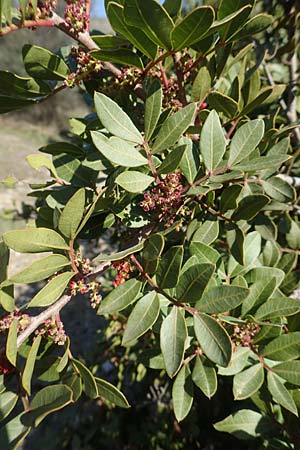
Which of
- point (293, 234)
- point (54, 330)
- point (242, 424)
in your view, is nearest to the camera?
point (54, 330)

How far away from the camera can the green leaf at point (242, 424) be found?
2.88ft

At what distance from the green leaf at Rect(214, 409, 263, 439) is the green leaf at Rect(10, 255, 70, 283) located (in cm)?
58

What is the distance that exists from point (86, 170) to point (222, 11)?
37 centimetres

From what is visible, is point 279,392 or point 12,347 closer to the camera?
point 12,347

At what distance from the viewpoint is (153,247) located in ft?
1.88

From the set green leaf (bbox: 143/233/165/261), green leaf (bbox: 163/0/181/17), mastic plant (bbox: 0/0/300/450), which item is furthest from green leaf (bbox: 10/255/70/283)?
green leaf (bbox: 163/0/181/17)

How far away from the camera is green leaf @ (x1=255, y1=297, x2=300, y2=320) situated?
731 mm

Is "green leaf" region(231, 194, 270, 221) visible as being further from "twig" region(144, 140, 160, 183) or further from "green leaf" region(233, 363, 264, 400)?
"green leaf" region(233, 363, 264, 400)

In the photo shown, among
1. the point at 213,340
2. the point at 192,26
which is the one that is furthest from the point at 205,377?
the point at 192,26

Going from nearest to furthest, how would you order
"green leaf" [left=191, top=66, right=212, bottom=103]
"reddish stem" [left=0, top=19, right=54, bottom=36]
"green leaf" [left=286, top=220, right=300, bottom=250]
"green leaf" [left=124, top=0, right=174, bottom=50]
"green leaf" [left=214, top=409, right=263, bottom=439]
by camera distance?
"green leaf" [left=124, top=0, right=174, bottom=50], "reddish stem" [left=0, top=19, right=54, bottom=36], "green leaf" [left=191, top=66, right=212, bottom=103], "green leaf" [left=214, top=409, right=263, bottom=439], "green leaf" [left=286, top=220, right=300, bottom=250]

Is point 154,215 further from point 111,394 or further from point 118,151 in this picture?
point 111,394

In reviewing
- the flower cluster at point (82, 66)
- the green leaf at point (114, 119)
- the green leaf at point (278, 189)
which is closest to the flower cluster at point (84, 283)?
the green leaf at point (114, 119)

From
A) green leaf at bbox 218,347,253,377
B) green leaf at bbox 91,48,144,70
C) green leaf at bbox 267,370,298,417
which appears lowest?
green leaf at bbox 267,370,298,417

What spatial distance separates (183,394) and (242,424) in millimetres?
288
